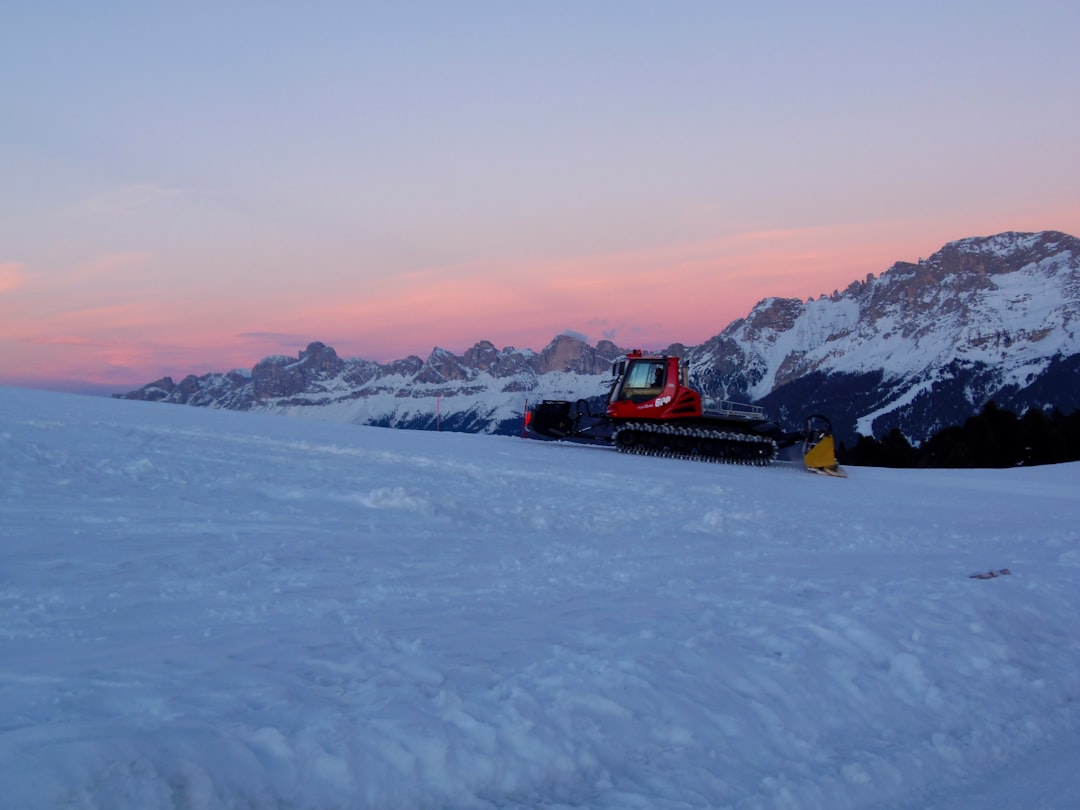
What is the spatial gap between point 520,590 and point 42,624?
3559 mm

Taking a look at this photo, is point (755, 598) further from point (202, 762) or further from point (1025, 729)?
point (202, 762)

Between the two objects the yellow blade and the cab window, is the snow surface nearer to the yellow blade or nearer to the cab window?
the yellow blade

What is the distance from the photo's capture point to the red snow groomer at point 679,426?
925 inches

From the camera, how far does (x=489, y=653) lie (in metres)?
5.81

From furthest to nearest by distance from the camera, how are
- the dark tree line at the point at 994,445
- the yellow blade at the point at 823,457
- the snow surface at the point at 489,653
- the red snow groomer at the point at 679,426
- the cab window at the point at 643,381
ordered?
the dark tree line at the point at 994,445, the cab window at the point at 643,381, the red snow groomer at the point at 679,426, the yellow blade at the point at 823,457, the snow surface at the point at 489,653

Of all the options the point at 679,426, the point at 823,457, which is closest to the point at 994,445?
the point at 823,457

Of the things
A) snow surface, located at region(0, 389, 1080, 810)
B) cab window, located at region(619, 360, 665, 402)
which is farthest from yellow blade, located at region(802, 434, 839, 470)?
snow surface, located at region(0, 389, 1080, 810)

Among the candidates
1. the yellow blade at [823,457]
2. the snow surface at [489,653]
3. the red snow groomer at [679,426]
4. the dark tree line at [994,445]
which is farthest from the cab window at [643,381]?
the dark tree line at [994,445]

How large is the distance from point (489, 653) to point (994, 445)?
184ft

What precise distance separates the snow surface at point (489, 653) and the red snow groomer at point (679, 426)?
11647 millimetres

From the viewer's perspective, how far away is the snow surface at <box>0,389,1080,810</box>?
435 cm

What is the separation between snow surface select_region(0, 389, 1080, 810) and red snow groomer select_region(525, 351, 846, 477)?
1165cm

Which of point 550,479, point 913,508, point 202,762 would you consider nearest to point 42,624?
point 202,762

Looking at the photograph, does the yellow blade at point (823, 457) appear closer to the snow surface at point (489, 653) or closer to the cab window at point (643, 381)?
the cab window at point (643, 381)
